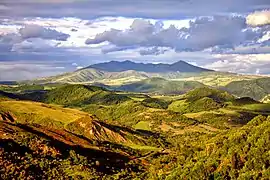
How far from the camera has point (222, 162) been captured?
13925cm

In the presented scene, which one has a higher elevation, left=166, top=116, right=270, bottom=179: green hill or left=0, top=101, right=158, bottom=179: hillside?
left=166, top=116, right=270, bottom=179: green hill

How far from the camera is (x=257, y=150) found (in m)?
136

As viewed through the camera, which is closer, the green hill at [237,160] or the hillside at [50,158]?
the green hill at [237,160]

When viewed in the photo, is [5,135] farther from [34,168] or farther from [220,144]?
[220,144]

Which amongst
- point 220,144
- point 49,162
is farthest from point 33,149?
point 220,144

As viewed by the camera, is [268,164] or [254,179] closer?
[254,179]

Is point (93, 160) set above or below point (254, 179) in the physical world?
below

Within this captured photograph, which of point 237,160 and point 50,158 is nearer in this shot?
point 237,160

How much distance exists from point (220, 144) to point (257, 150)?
28756 millimetres

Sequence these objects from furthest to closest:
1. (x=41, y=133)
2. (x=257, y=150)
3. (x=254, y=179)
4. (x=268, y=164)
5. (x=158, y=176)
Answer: (x=41, y=133) → (x=158, y=176) → (x=257, y=150) → (x=268, y=164) → (x=254, y=179)

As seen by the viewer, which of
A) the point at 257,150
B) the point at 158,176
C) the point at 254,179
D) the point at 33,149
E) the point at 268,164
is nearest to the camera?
the point at 254,179

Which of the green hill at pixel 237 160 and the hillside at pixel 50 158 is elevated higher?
the green hill at pixel 237 160

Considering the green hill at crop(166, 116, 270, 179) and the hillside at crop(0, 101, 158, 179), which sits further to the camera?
the hillside at crop(0, 101, 158, 179)

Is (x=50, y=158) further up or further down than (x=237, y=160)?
further down
